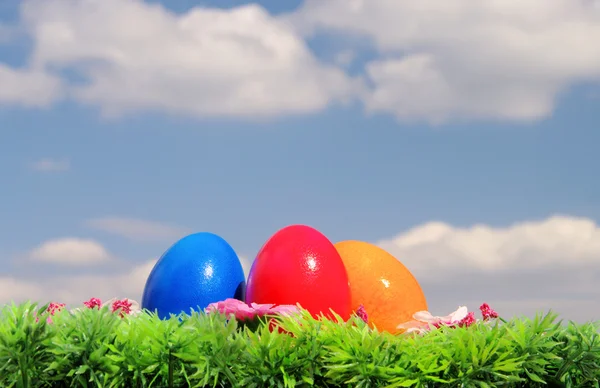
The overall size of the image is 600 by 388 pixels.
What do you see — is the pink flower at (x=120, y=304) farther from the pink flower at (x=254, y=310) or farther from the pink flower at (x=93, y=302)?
the pink flower at (x=254, y=310)

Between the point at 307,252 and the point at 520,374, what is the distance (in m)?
2.39

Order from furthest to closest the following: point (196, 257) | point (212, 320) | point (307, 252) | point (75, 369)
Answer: point (196, 257) < point (307, 252) < point (212, 320) < point (75, 369)

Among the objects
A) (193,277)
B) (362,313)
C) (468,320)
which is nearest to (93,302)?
(193,277)

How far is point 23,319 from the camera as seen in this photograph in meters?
4.52

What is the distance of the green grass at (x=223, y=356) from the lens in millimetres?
4395

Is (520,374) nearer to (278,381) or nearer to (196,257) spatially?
(278,381)

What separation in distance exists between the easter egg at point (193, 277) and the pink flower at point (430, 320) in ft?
6.00

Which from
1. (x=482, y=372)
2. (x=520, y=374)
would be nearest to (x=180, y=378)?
(x=482, y=372)

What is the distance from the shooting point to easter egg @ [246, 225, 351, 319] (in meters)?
6.52

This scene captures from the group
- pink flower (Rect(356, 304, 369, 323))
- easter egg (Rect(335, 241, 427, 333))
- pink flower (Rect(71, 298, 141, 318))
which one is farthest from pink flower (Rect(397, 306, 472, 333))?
pink flower (Rect(71, 298, 141, 318))

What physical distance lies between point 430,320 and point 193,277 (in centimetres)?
245

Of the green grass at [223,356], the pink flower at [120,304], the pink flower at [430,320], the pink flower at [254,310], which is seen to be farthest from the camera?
the pink flower at [120,304]

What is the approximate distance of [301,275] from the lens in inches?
258

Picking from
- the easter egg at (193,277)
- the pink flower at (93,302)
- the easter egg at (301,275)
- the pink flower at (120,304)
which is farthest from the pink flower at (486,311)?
the pink flower at (93,302)
